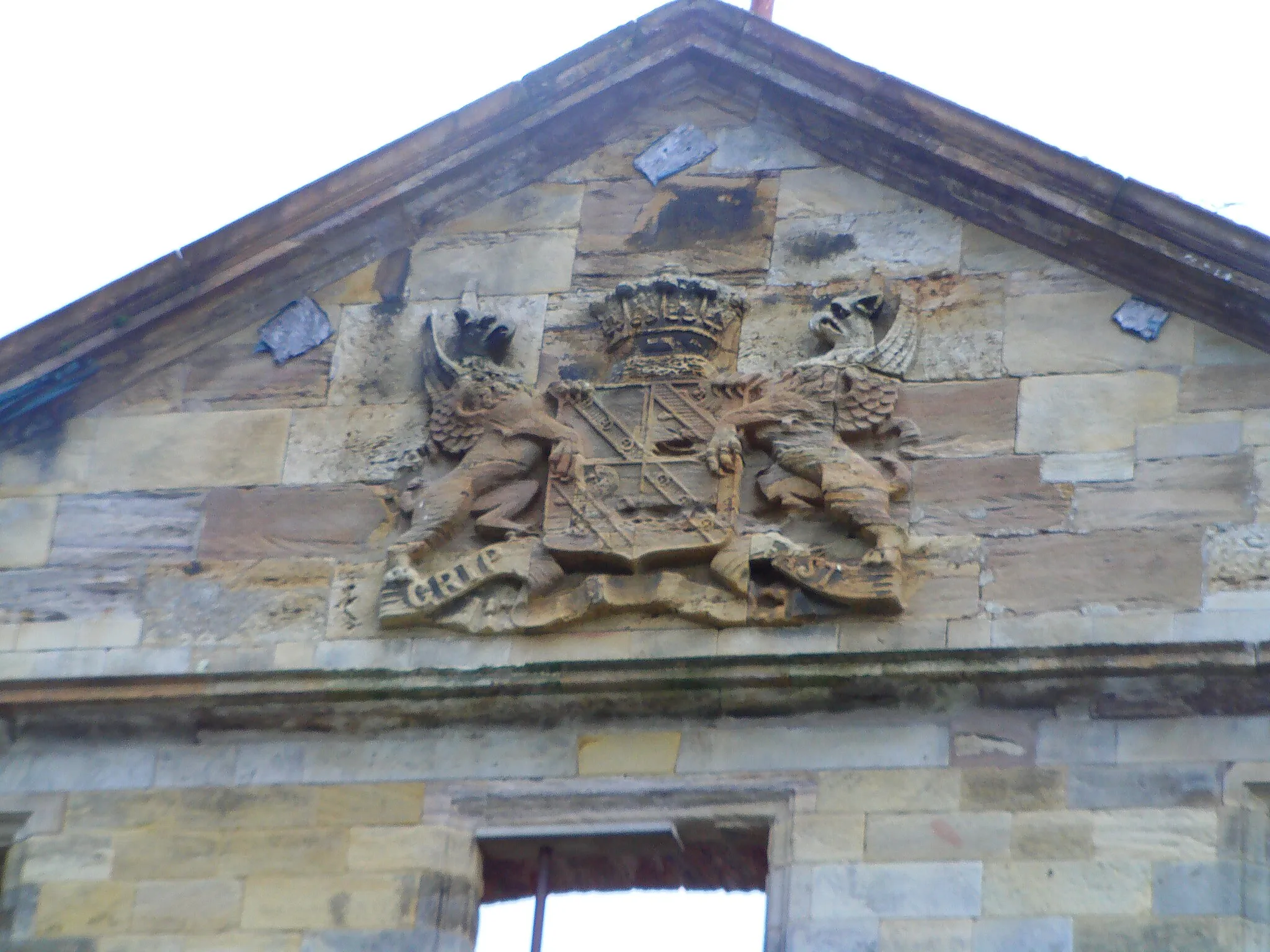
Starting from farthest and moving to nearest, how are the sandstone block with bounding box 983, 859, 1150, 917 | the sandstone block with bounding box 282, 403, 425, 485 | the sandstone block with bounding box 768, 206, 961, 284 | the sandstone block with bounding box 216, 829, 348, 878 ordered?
the sandstone block with bounding box 768, 206, 961, 284, the sandstone block with bounding box 282, 403, 425, 485, the sandstone block with bounding box 216, 829, 348, 878, the sandstone block with bounding box 983, 859, 1150, 917

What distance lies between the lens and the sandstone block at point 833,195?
11617mm

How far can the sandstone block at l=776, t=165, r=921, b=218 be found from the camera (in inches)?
457

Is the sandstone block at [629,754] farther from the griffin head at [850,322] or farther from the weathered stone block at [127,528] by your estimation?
the weathered stone block at [127,528]

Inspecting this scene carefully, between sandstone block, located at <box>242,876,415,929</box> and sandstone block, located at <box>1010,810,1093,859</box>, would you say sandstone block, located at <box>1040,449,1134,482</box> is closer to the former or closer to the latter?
sandstone block, located at <box>1010,810,1093,859</box>

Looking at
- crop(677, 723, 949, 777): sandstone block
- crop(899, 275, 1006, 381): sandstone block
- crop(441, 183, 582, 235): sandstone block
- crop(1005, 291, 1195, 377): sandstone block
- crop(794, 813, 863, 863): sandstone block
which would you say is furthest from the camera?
crop(441, 183, 582, 235): sandstone block

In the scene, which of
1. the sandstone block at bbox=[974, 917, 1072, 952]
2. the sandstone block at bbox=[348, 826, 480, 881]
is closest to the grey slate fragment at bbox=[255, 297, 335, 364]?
the sandstone block at bbox=[348, 826, 480, 881]

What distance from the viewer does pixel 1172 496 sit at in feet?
34.3

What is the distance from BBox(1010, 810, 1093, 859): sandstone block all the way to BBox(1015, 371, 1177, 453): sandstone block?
1.49 m

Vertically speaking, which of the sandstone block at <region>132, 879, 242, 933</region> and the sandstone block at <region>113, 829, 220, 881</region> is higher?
the sandstone block at <region>113, 829, 220, 881</region>

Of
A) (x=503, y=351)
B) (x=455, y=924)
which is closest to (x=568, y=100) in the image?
(x=503, y=351)

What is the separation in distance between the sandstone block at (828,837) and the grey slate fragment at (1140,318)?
2249 mm

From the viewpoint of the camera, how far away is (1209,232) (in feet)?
35.8

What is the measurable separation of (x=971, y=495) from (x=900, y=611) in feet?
1.84

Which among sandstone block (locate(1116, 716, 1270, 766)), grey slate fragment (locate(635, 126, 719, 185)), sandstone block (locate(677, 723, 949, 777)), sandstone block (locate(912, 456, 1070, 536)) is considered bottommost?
sandstone block (locate(677, 723, 949, 777))
